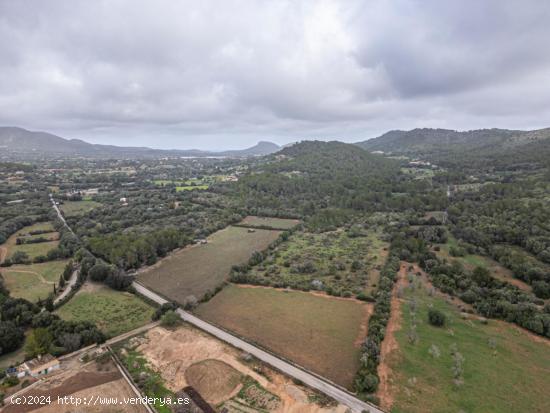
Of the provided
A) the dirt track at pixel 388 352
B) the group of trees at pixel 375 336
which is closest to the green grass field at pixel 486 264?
the group of trees at pixel 375 336

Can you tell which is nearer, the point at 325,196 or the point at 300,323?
the point at 300,323

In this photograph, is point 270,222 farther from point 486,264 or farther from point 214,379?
point 214,379

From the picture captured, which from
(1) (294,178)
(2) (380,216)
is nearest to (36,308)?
(2) (380,216)

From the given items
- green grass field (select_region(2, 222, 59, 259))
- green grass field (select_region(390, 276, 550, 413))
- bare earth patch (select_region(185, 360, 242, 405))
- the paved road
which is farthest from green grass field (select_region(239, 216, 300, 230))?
bare earth patch (select_region(185, 360, 242, 405))

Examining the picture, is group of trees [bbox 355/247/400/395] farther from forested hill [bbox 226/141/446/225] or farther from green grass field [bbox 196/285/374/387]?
forested hill [bbox 226/141/446/225]

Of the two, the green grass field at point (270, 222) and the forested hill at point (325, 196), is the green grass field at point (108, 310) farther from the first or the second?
the forested hill at point (325, 196)

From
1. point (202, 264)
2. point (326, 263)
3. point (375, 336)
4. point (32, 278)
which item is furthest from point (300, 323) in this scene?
point (32, 278)

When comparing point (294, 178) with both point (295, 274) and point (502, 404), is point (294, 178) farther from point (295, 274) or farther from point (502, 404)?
point (502, 404)
